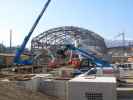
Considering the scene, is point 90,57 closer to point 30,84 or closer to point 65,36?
point 30,84

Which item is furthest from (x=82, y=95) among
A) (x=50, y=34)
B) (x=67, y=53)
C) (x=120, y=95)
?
(x=50, y=34)

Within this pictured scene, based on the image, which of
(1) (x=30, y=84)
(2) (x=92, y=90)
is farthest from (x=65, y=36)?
(2) (x=92, y=90)

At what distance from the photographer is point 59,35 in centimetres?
8162

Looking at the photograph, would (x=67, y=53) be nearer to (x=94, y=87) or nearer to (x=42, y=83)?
(x=42, y=83)

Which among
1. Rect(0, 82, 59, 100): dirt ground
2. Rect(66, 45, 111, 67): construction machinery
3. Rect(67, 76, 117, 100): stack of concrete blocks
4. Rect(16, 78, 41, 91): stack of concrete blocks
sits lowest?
Rect(0, 82, 59, 100): dirt ground

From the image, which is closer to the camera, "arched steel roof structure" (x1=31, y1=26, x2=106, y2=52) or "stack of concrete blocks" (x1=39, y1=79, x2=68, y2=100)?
"stack of concrete blocks" (x1=39, y1=79, x2=68, y2=100)

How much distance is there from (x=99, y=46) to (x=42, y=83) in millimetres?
69446

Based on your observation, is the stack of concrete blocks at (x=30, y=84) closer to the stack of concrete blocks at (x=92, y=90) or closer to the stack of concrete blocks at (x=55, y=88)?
the stack of concrete blocks at (x=55, y=88)

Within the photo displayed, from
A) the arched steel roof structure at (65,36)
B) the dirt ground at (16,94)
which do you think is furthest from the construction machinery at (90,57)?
the arched steel roof structure at (65,36)

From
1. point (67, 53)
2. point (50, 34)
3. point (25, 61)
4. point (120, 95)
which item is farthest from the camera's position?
point (50, 34)

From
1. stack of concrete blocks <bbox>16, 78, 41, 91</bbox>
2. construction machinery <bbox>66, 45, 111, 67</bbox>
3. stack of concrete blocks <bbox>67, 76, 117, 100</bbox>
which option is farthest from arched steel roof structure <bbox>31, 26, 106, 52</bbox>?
stack of concrete blocks <bbox>67, 76, 117, 100</bbox>

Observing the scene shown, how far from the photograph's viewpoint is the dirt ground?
12601mm

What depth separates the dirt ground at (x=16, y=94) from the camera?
41.3 ft

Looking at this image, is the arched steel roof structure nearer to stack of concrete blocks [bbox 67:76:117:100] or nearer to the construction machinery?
the construction machinery
